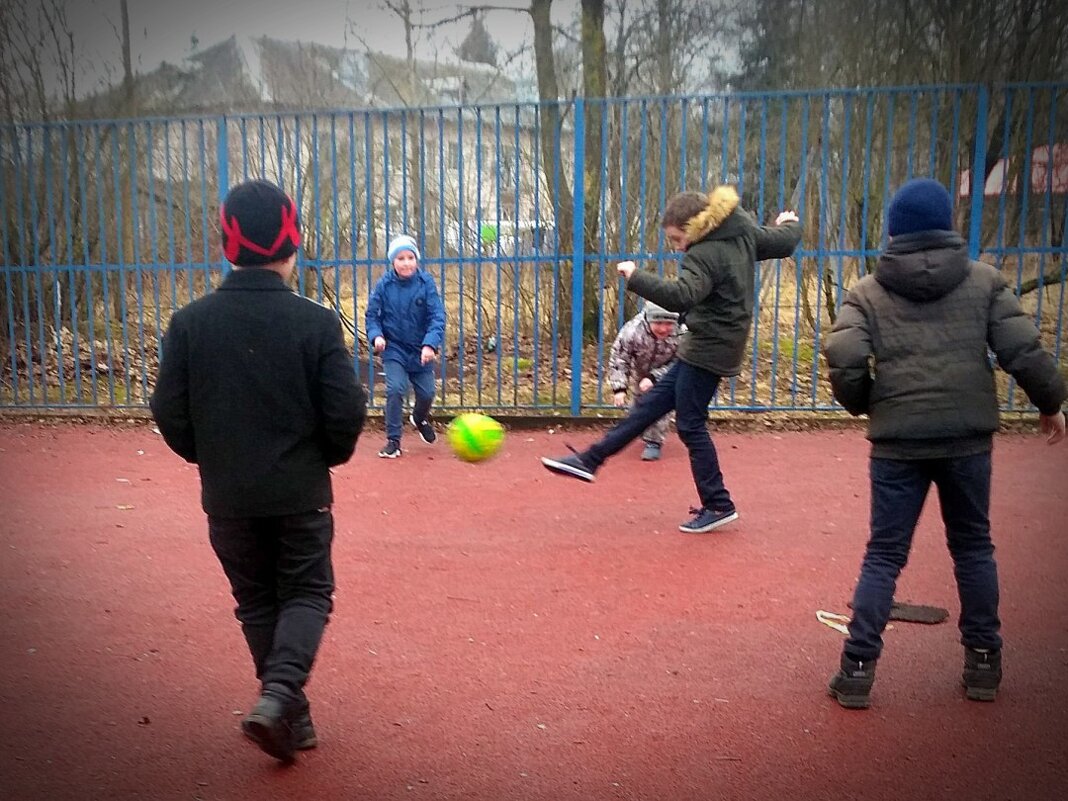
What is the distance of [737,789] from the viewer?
9.80ft

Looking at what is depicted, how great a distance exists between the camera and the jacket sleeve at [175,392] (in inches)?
120

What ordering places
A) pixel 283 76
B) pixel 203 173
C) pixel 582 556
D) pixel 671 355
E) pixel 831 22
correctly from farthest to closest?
pixel 283 76
pixel 831 22
pixel 203 173
pixel 671 355
pixel 582 556

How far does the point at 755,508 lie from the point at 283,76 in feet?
27.7

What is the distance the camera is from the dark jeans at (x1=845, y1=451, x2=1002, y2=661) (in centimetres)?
352

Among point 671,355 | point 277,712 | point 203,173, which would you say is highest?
point 203,173

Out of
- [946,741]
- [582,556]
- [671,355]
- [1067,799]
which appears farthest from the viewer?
[671,355]

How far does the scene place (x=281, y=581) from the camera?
3199 millimetres

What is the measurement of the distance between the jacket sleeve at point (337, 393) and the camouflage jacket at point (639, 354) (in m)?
4.65

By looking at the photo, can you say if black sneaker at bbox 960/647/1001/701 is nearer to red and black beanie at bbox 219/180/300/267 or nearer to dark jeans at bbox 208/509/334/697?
dark jeans at bbox 208/509/334/697

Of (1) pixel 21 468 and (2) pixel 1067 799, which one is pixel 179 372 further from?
(1) pixel 21 468

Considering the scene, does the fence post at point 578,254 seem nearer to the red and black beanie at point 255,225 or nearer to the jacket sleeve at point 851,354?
the jacket sleeve at point 851,354

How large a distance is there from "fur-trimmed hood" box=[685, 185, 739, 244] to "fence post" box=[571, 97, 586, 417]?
11.6 ft

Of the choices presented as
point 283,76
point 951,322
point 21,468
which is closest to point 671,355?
point 951,322

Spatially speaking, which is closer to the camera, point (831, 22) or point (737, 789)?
point (737, 789)
